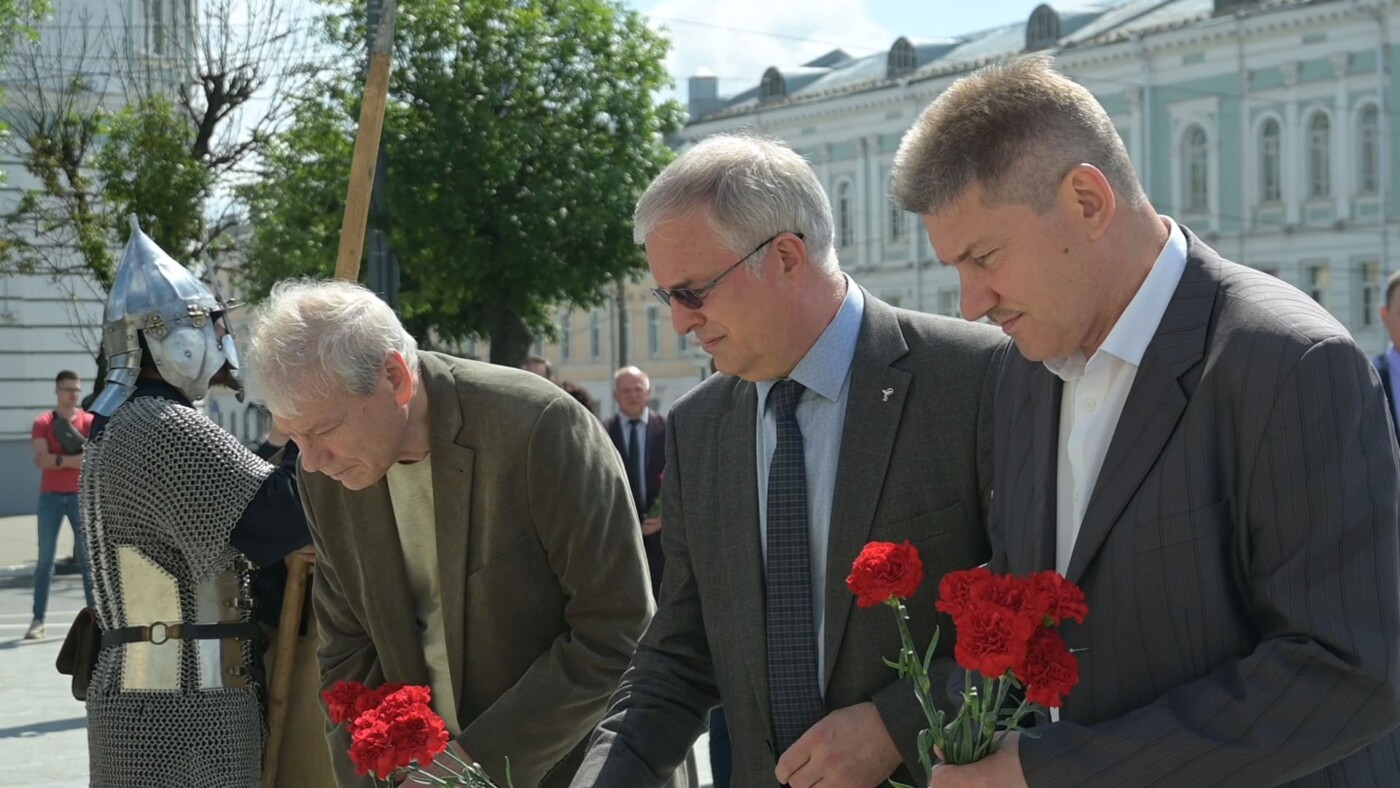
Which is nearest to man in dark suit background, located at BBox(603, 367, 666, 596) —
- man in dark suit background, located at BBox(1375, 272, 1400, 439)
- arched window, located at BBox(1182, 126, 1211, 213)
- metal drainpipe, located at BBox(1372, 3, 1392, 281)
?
man in dark suit background, located at BBox(1375, 272, 1400, 439)

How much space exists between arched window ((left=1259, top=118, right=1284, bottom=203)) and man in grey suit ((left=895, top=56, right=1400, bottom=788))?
43084mm

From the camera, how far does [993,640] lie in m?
2.03

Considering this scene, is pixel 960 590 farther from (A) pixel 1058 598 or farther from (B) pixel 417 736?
(B) pixel 417 736

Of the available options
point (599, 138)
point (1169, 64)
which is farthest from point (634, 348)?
point (599, 138)

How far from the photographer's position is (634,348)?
208ft

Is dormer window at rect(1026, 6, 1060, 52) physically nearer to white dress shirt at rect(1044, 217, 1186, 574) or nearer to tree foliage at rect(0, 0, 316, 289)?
tree foliage at rect(0, 0, 316, 289)

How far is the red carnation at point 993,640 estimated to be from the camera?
2.02m

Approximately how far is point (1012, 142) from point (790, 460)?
2.82ft

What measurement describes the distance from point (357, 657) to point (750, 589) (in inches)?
44.1

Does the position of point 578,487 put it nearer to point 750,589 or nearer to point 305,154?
point 750,589

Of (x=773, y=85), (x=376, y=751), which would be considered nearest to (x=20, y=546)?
(x=376, y=751)

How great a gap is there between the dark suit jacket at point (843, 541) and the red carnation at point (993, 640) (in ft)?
2.17

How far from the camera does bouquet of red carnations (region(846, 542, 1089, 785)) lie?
6.66 feet

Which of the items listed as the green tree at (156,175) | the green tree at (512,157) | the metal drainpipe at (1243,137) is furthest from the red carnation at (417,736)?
the metal drainpipe at (1243,137)
